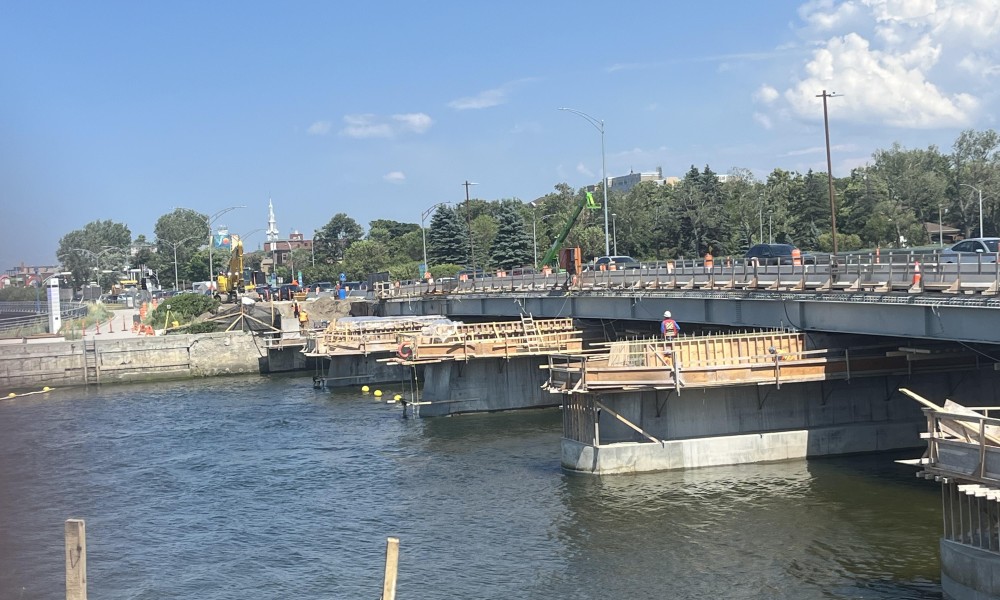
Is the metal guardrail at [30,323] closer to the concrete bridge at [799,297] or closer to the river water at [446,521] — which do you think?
the river water at [446,521]

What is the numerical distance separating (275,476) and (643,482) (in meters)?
13.8

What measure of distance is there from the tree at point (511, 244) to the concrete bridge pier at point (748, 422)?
309 ft

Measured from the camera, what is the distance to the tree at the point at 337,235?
194 m

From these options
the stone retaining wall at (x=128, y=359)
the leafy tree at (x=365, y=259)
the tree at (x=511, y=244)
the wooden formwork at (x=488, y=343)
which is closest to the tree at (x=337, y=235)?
the leafy tree at (x=365, y=259)

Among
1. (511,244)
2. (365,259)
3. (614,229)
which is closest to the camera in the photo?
(511,244)

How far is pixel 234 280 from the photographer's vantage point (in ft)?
325

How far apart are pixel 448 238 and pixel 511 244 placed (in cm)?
986

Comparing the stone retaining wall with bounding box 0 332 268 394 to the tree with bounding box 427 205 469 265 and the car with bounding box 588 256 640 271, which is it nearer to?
the car with bounding box 588 256 640 271

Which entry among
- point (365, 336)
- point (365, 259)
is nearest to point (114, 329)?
point (365, 336)

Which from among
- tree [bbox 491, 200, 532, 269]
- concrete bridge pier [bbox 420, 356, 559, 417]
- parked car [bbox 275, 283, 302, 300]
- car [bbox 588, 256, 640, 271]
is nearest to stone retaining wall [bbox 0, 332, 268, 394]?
parked car [bbox 275, 283, 302, 300]

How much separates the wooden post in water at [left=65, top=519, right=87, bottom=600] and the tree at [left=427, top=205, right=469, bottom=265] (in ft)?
391

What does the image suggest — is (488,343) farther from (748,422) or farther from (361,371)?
(361,371)

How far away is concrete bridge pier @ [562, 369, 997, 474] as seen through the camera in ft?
114

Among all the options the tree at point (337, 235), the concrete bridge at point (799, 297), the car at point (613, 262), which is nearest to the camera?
the concrete bridge at point (799, 297)
